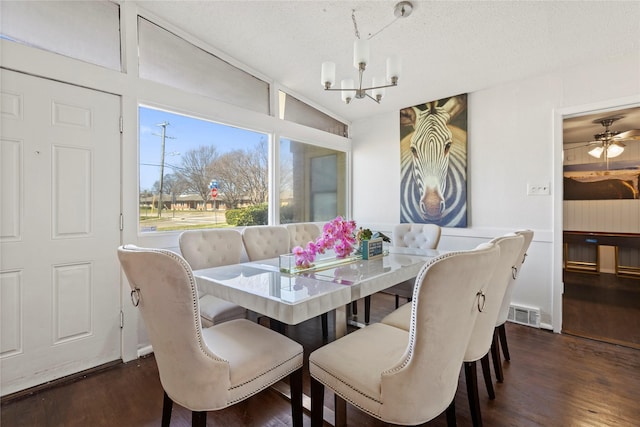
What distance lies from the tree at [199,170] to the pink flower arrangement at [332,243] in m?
1.46

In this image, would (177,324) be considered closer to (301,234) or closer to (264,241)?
(264,241)

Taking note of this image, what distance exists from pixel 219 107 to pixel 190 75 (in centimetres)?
36

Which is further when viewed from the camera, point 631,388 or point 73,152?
point 73,152

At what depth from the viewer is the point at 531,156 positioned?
299 centimetres

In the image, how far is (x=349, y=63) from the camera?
2928mm

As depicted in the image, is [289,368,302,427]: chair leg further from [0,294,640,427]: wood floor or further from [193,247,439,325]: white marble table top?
[193,247,439,325]: white marble table top

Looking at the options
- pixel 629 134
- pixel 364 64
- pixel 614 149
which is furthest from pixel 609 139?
pixel 364 64

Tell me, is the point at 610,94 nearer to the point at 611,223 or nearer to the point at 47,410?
the point at 611,223

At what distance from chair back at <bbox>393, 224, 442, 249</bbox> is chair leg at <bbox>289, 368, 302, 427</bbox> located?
204cm

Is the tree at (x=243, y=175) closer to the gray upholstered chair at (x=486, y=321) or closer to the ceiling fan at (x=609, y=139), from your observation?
the gray upholstered chair at (x=486, y=321)

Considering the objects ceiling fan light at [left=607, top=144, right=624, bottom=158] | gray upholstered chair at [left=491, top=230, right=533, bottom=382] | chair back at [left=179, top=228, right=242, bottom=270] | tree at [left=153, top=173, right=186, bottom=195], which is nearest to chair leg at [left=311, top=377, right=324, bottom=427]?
gray upholstered chair at [left=491, top=230, right=533, bottom=382]

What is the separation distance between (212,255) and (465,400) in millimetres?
2030

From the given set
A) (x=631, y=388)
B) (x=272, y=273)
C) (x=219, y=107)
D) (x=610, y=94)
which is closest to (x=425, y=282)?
(x=272, y=273)

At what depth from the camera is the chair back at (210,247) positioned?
233 cm
